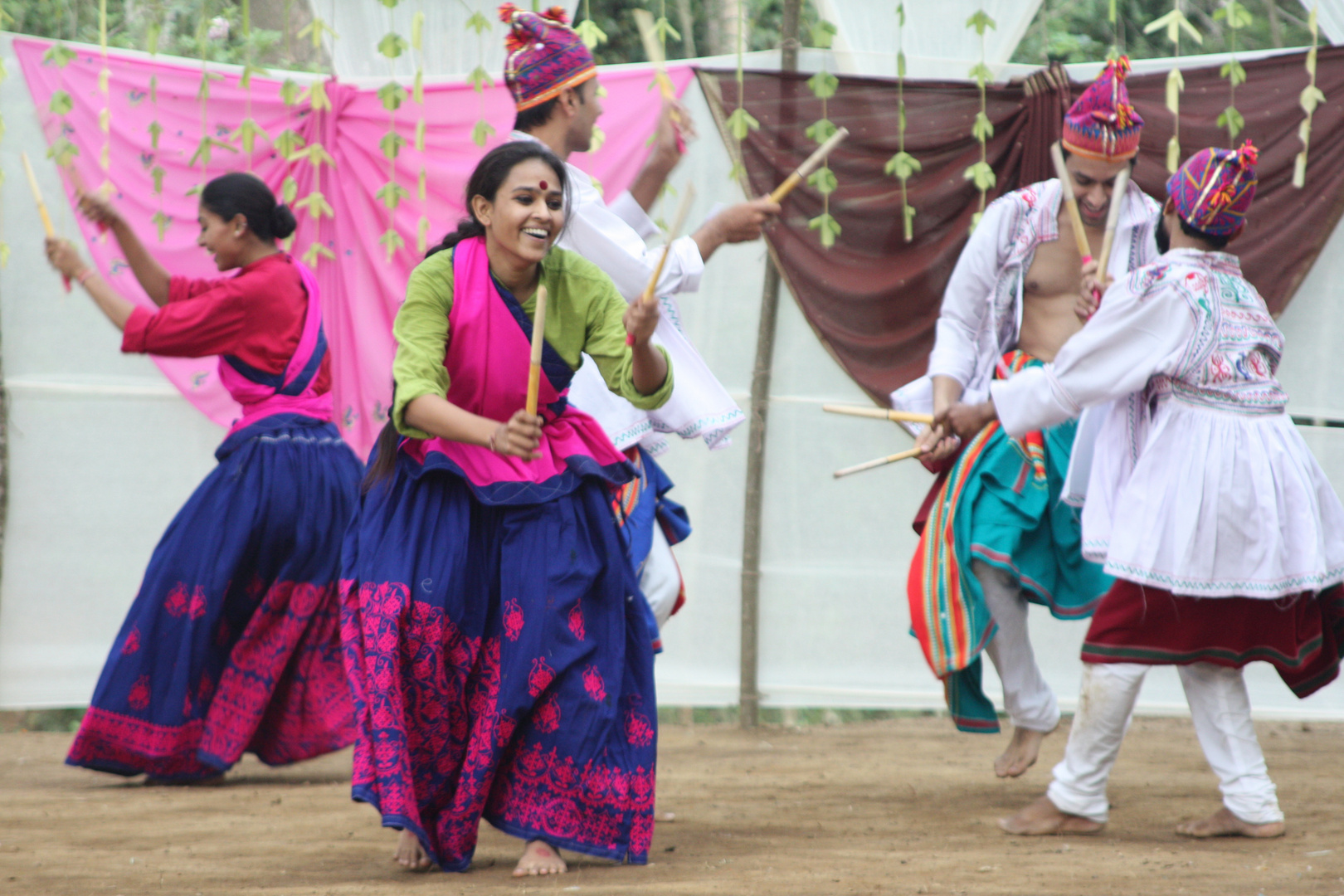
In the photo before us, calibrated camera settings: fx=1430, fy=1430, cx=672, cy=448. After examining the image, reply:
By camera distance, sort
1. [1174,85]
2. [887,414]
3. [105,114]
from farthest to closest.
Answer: [105,114], [1174,85], [887,414]

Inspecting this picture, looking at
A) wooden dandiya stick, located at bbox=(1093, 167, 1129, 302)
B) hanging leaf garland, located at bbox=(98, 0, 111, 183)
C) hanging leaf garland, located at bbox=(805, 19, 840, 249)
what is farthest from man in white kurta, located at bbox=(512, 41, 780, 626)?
hanging leaf garland, located at bbox=(98, 0, 111, 183)

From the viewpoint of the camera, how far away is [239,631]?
4.42 meters

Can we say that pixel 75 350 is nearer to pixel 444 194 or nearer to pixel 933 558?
pixel 444 194

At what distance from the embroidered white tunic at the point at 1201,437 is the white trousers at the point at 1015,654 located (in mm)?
515

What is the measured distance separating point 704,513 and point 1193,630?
8.13ft

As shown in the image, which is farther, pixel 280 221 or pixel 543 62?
pixel 280 221

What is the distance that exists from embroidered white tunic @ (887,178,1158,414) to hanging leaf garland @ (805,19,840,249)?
0.67 m

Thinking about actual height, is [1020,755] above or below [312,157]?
below

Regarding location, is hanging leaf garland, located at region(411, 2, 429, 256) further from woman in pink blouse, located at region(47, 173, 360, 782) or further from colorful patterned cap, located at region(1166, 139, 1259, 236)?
colorful patterned cap, located at region(1166, 139, 1259, 236)

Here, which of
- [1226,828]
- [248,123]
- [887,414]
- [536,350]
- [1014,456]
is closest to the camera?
[536,350]

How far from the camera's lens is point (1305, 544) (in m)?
3.23

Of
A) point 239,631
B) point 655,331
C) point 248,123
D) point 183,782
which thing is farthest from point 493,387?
point 248,123

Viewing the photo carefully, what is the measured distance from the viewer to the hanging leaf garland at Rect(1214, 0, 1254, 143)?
14.1ft

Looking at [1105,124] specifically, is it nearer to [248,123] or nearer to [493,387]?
[493,387]
